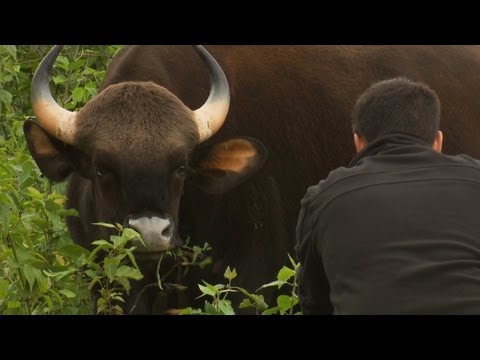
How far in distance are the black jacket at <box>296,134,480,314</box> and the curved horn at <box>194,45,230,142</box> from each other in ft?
7.04

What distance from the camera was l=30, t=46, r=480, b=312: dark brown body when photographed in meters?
7.25

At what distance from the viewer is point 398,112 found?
16.2ft

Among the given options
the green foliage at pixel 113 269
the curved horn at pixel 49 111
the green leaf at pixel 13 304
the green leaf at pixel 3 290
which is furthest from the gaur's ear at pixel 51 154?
the green leaf at pixel 13 304

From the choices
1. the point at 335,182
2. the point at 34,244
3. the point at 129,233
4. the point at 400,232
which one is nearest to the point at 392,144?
the point at 335,182

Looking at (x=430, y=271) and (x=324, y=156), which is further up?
(x=430, y=271)

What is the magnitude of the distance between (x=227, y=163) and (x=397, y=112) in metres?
2.12

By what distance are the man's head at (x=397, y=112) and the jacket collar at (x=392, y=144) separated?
6cm

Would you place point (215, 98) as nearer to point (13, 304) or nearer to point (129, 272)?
point (129, 272)

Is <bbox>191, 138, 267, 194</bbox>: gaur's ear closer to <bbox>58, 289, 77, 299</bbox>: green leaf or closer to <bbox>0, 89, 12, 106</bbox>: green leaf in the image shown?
<bbox>58, 289, 77, 299</bbox>: green leaf

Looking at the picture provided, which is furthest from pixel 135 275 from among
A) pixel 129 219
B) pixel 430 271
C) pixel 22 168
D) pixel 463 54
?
pixel 463 54
